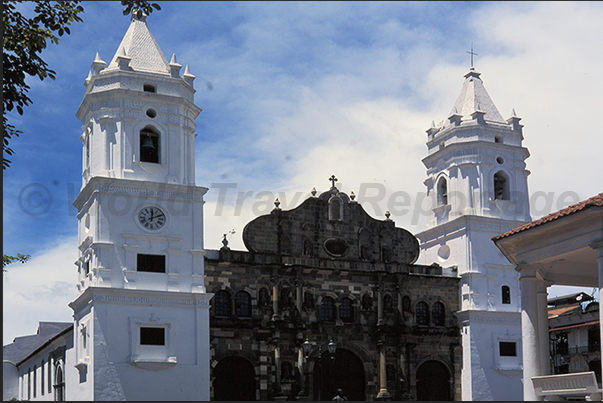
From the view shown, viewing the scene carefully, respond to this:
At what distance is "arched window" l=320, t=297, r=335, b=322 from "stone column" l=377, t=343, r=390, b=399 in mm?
2923

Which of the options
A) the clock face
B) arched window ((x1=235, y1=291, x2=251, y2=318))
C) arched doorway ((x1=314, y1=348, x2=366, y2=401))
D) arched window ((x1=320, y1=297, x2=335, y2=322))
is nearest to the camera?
the clock face

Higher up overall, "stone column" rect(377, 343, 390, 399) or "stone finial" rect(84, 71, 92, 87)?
"stone finial" rect(84, 71, 92, 87)

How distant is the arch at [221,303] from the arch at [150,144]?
6967 mm

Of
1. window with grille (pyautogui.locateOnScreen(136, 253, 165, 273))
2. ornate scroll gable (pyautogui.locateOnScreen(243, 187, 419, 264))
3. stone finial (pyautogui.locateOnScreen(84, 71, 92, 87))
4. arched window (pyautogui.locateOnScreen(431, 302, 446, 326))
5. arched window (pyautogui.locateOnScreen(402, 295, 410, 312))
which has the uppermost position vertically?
stone finial (pyautogui.locateOnScreen(84, 71, 92, 87))

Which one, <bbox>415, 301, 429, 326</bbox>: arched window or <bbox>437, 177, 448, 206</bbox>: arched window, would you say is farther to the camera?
<bbox>437, 177, 448, 206</bbox>: arched window

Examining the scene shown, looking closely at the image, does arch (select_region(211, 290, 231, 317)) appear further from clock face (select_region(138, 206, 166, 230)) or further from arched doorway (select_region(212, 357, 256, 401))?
clock face (select_region(138, 206, 166, 230))

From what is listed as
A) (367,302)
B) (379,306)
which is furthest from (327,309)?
(379,306)

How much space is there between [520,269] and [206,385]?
18103mm

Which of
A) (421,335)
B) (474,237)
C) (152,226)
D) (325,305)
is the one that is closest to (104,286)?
(152,226)

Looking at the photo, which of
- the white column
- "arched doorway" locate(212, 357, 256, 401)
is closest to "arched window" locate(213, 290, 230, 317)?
"arched doorway" locate(212, 357, 256, 401)

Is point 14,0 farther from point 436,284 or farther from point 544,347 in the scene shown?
point 436,284

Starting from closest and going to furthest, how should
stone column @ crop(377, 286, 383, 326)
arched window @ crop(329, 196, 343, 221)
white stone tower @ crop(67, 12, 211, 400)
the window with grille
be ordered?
white stone tower @ crop(67, 12, 211, 400), the window with grille, stone column @ crop(377, 286, 383, 326), arched window @ crop(329, 196, 343, 221)

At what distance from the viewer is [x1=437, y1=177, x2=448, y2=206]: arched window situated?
49094mm

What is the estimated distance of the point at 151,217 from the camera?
39.7m
